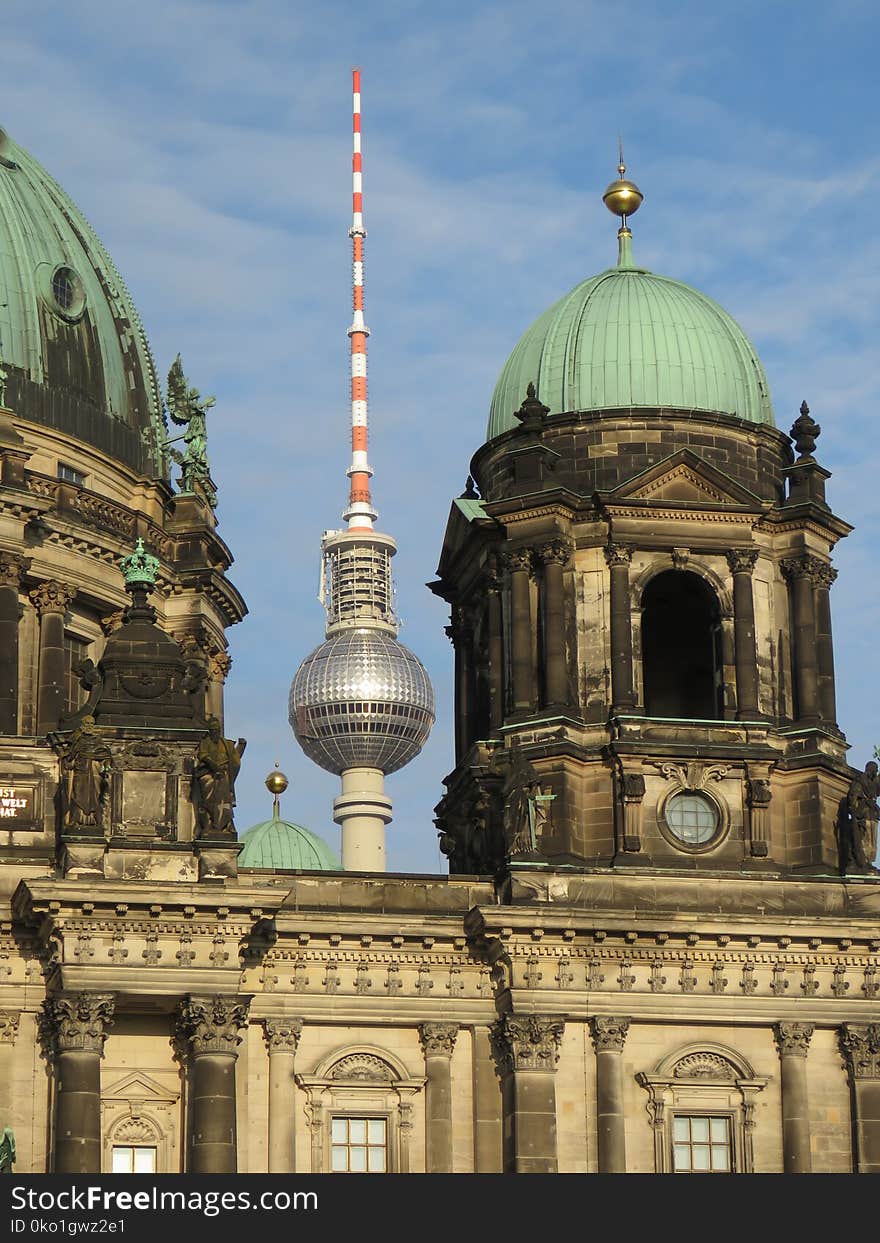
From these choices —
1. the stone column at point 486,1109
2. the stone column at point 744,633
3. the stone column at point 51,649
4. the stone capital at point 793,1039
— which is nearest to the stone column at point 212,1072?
the stone column at point 486,1109

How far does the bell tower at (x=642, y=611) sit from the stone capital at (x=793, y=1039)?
3.33 meters

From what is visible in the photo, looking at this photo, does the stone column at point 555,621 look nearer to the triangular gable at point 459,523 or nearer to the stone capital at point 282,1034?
the triangular gable at point 459,523

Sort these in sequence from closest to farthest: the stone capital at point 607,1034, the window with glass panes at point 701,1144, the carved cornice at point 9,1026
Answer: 1. the carved cornice at point 9,1026
2. the stone capital at point 607,1034
3. the window with glass panes at point 701,1144

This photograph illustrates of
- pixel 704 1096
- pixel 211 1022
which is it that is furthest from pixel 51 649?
pixel 704 1096

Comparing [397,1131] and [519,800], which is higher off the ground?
[519,800]

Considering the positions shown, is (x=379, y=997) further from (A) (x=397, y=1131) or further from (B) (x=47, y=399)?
(B) (x=47, y=399)

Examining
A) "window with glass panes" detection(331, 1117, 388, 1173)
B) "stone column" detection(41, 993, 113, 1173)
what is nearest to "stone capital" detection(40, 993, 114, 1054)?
"stone column" detection(41, 993, 113, 1173)

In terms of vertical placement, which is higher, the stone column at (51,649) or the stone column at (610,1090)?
the stone column at (51,649)

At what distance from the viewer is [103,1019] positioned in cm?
5628

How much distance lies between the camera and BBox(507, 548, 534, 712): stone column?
62.0 m

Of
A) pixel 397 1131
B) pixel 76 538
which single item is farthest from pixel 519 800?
pixel 76 538

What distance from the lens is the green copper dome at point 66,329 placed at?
2790 inches

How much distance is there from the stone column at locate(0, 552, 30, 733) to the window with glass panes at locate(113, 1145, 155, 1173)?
11096 millimetres

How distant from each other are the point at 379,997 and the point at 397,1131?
262cm
